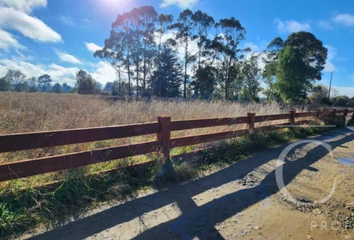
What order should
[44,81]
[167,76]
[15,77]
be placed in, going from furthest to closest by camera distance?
[44,81] < [15,77] < [167,76]

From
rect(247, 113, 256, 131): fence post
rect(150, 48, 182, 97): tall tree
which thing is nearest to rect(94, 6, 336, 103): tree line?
rect(150, 48, 182, 97): tall tree

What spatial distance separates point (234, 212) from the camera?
249 centimetres

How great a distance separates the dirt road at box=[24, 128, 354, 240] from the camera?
82.1 inches

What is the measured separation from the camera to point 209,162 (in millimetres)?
4281

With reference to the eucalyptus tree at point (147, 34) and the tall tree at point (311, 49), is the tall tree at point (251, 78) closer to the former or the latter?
the tall tree at point (311, 49)

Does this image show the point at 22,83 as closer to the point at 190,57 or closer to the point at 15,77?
the point at 15,77

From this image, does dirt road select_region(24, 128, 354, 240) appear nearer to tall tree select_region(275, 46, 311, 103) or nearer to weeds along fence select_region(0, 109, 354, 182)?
weeds along fence select_region(0, 109, 354, 182)

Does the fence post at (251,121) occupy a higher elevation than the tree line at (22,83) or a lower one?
lower

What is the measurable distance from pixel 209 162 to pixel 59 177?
2.89 m

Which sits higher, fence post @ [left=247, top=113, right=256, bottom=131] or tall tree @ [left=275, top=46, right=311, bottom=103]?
tall tree @ [left=275, top=46, right=311, bottom=103]

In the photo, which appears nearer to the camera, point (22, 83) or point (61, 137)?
point (61, 137)

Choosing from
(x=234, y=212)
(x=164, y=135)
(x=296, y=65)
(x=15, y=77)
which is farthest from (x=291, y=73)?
(x=15, y=77)

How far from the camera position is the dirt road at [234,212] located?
6.84 ft

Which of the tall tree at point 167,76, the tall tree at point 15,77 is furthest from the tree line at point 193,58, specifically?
the tall tree at point 15,77
